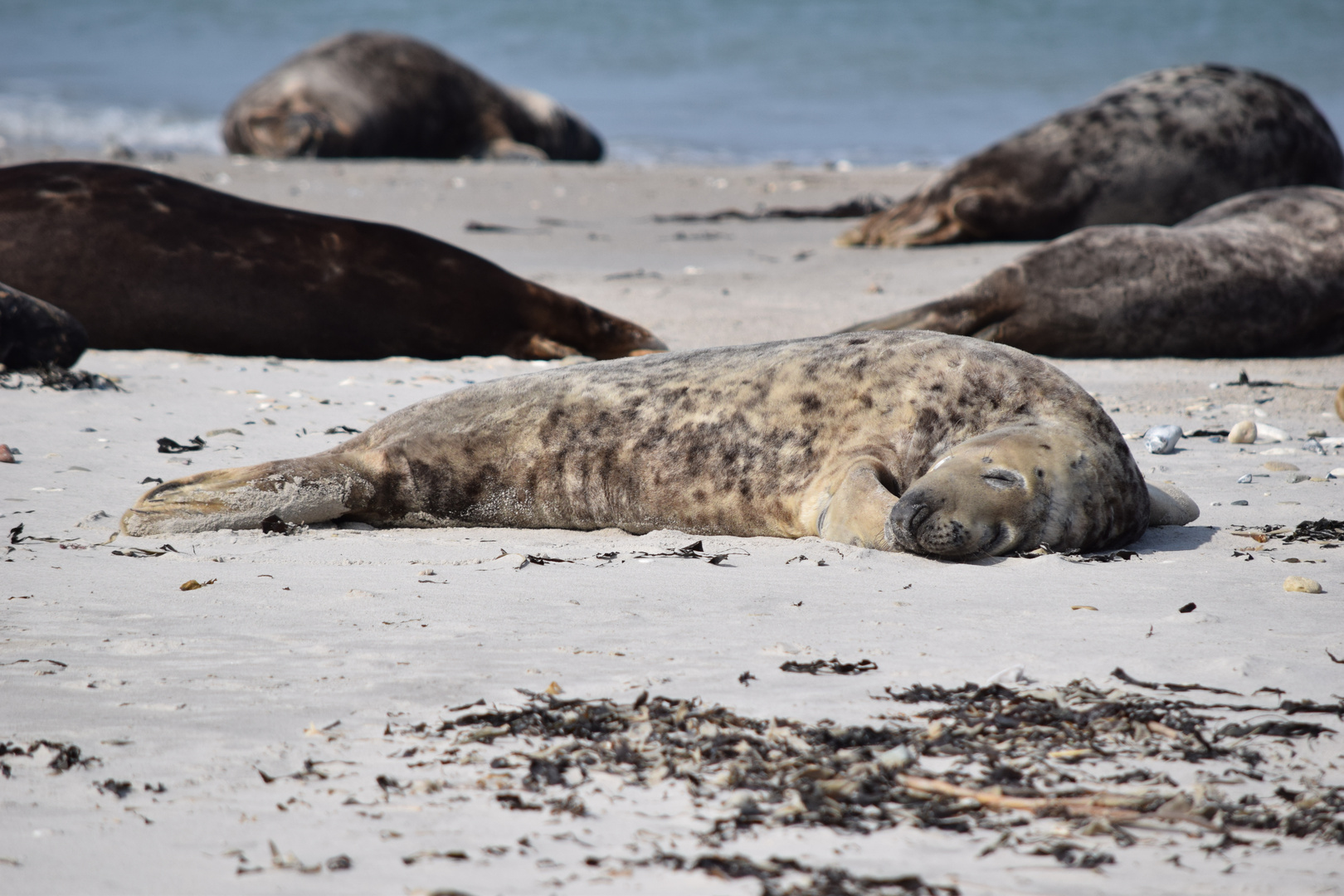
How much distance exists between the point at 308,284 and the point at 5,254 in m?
1.29

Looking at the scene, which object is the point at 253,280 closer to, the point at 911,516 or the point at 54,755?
the point at 911,516

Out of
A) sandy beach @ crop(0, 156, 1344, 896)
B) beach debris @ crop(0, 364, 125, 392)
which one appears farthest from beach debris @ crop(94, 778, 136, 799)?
beach debris @ crop(0, 364, 125, 392)

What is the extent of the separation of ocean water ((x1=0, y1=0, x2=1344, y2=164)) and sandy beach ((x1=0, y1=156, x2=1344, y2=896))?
569 inches

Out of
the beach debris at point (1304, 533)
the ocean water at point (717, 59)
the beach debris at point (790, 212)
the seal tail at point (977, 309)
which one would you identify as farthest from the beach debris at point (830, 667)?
the ocean water at point (717, 59)

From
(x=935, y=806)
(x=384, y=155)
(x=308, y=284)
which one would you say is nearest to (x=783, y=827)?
(x=935, y=806)

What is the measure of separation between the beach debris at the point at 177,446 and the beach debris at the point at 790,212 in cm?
629

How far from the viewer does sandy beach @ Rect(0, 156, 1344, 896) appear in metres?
1.54

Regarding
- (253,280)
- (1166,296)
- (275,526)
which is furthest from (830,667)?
(1166,296)

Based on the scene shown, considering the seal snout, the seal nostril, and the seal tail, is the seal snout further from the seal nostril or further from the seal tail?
the seal tail

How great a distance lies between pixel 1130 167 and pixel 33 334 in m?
7.18

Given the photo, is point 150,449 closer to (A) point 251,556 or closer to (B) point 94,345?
(A) point 251,556

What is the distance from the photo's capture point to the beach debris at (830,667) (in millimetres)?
2174

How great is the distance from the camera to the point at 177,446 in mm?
4031

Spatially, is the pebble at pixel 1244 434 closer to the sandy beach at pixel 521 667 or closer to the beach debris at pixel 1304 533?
the sandy beach at pixel 521 667
